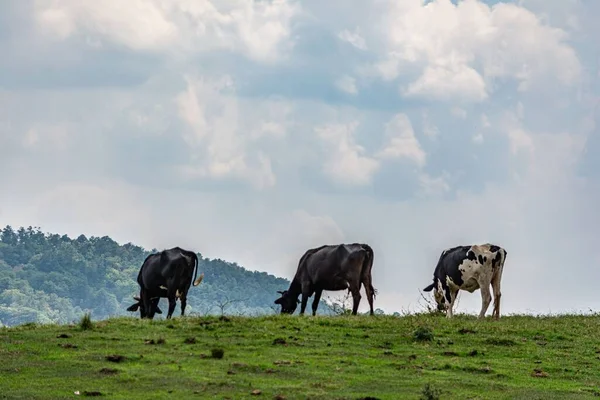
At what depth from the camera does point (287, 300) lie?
36.4 metres

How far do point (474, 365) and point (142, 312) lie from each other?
13.9m

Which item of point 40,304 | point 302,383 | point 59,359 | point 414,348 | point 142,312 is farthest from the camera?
point 40,304

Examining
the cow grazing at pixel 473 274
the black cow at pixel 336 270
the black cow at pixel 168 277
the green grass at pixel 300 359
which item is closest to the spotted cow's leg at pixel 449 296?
the cow grazing at pixel 473 274

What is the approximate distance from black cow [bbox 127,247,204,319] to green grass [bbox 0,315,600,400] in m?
5.80

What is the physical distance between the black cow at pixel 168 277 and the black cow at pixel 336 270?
332 cm

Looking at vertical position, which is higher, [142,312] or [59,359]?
[142,312]

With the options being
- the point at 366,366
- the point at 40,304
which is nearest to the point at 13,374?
the point at 366,366

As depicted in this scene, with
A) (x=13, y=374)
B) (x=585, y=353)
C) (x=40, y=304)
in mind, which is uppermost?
(x=40, y=304)

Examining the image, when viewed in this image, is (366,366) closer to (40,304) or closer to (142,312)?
(142,312)

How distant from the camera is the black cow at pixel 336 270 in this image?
34156 mm

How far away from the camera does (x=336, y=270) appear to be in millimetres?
34531

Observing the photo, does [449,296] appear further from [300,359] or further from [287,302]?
[300,359]

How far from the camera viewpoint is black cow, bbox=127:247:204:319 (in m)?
33.9

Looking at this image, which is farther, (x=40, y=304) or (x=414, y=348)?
(x=40, y=304)
